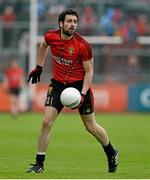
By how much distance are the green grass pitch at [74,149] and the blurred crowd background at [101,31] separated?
568 centimetres

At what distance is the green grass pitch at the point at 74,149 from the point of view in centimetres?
1223

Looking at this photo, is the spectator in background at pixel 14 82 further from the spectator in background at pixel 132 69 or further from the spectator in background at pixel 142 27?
the spectator in background at pixel 142 27

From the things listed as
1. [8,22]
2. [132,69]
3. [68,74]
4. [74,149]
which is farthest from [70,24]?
[8,22]

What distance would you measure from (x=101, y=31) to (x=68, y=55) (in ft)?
76.5

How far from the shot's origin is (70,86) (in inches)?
485

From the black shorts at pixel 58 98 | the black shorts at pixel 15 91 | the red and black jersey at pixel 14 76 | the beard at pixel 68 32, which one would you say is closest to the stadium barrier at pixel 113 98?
the red and black jersey at pixel 14 76

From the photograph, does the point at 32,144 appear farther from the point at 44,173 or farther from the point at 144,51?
the point at 144,51

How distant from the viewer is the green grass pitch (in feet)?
40.1

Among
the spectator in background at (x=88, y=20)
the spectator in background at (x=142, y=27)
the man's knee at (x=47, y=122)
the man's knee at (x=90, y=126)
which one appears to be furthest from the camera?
the spectator in background at (x=142, y=27)

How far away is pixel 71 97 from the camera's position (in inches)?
467

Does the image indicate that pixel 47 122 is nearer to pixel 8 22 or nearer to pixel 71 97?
pixel 71 97

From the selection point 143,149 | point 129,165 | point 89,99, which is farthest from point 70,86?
point 143,149

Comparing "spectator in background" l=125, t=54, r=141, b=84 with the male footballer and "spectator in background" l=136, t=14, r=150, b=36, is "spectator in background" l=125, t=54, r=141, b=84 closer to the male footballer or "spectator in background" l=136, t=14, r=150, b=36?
"spectator in background" l=136, t=14, r=150, b=36

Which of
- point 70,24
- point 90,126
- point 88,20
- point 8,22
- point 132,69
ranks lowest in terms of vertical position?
point 132,69
